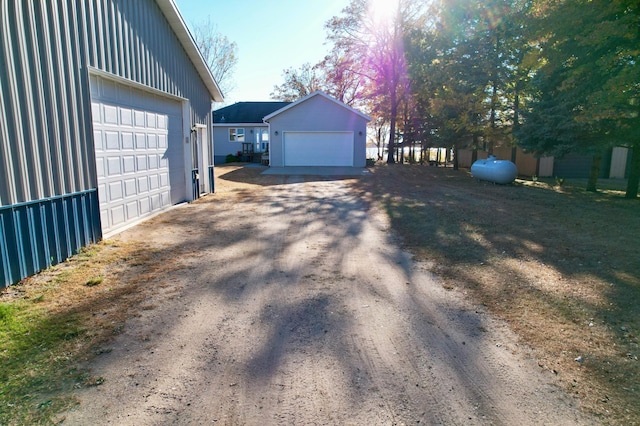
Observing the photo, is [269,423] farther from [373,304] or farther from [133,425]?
[373,304]

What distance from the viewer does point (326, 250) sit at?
6473 millimetres

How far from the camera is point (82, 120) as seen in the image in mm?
5934

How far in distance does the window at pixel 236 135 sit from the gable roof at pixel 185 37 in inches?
721

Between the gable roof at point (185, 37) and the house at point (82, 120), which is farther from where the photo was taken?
the gable roof at point (185, 37)

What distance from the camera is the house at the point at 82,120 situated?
459 cm

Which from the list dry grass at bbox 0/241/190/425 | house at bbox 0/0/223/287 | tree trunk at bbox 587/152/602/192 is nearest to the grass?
dry grass at bbox 0/241/190/425

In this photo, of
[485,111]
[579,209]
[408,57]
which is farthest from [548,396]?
[408,57]

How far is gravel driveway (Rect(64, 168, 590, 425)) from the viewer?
8.36 feet

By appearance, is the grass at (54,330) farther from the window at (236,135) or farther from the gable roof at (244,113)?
the gable roof at (244,113)

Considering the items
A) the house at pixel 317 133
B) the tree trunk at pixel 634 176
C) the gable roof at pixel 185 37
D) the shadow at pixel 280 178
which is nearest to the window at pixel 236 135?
the house at pixel 317 133

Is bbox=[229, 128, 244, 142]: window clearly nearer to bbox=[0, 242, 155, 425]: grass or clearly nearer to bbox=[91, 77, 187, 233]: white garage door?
bbox=[91, 77, 187, 233]: white garage door

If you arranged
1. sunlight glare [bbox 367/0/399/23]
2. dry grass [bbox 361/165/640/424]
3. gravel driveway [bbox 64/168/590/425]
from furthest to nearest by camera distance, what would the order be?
sunlight glare [bbox 367/0/399/23]
dry grass [bbox 361/165/640/424]
gravel driveway [bbox 64/168/590/425]

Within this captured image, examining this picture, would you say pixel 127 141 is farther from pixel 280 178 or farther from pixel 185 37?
pixel 280 178

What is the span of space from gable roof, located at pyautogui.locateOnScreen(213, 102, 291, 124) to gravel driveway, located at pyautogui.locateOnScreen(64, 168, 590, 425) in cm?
2614
